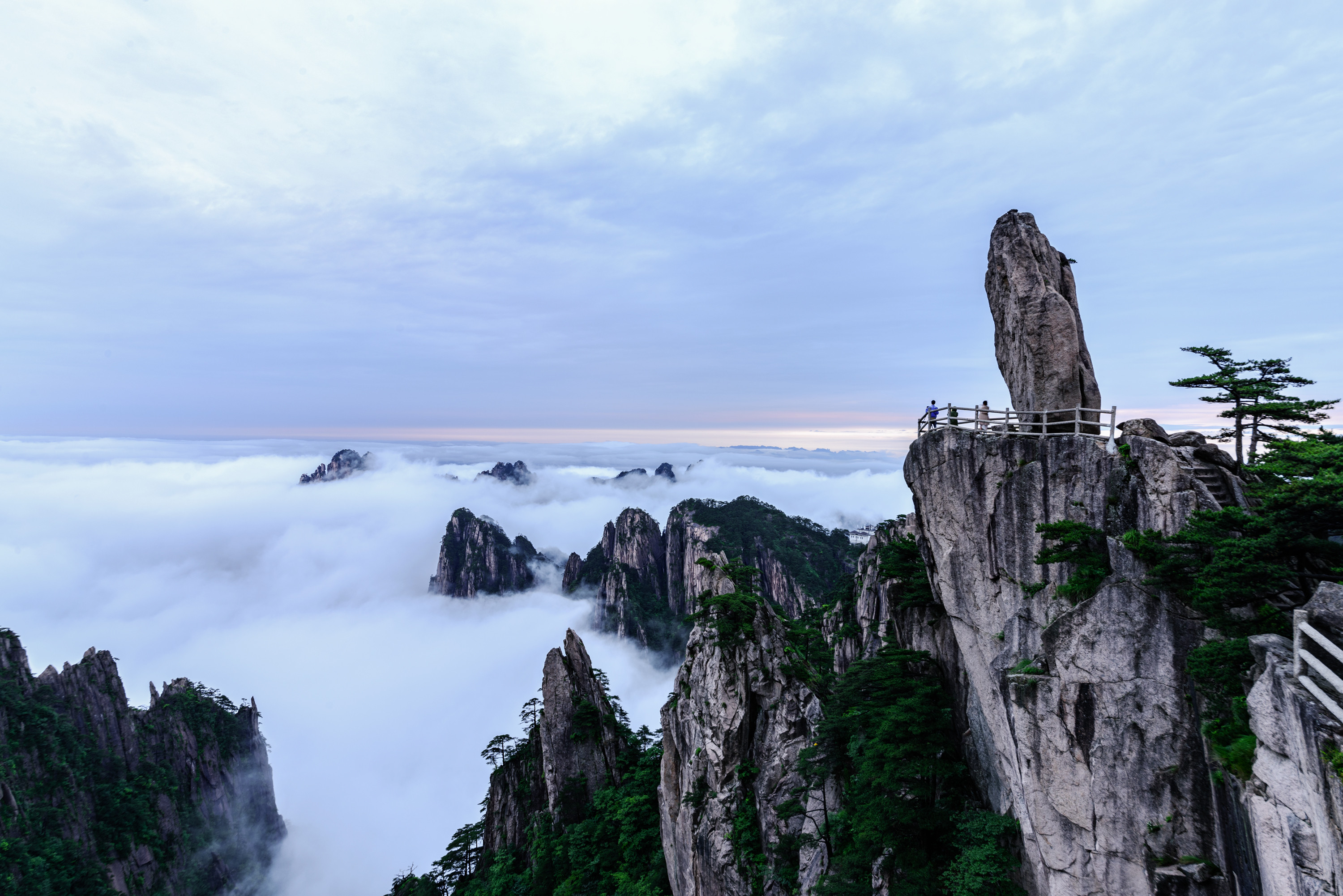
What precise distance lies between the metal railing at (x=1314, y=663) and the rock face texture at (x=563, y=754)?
43.5m

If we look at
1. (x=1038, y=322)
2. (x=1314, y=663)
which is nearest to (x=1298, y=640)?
(x=1314, y=663)

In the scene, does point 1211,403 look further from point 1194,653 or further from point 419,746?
point 419,746

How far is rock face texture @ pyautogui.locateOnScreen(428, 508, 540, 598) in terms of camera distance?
182 meters

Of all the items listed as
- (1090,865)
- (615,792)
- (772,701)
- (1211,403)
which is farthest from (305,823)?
(1211,403)

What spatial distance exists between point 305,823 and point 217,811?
37.3m

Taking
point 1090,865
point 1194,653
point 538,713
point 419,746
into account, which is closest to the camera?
point 1194,653

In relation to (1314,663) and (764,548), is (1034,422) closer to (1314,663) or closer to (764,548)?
(1314,663)

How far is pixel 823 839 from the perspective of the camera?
23.4 m

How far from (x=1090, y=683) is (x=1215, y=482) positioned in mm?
6749

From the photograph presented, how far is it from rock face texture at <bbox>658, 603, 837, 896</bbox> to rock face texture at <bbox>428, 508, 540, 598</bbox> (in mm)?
158868

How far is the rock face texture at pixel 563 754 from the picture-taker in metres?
43.6

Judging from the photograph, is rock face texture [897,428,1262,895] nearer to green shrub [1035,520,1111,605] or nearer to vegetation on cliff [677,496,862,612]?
green shrub [1035,520,1111,605]

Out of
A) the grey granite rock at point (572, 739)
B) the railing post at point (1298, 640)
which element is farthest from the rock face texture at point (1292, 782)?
the grey granite rock at point (572, 739)

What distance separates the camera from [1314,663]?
8.81 m
